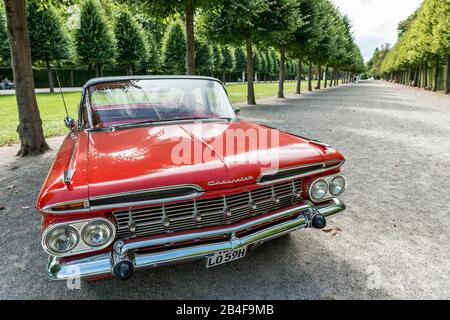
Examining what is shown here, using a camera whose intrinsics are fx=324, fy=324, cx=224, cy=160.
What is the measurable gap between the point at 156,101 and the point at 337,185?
7.35 feet

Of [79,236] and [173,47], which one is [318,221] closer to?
[79,236]

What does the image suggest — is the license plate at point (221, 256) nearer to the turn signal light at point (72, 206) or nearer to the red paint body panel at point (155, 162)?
the red paint body panel at point (155, 162)

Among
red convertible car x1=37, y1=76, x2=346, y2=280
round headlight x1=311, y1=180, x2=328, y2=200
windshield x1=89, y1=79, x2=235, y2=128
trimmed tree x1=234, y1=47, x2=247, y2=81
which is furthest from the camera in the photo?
trimmed tree x1=234, y1=47, x2=247, y2=81

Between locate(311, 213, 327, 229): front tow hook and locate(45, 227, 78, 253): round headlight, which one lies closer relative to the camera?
locate(45, 227, 78, 253): round headlight

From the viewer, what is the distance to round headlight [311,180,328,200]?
2.93m

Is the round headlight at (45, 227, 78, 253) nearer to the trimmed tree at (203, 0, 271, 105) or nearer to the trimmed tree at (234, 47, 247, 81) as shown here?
the trimmed tree at (203, 0, 271, 105)

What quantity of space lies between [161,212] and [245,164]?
0.72 metres

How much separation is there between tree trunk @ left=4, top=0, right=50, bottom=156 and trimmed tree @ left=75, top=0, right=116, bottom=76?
97.7 feet

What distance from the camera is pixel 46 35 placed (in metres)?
30.9

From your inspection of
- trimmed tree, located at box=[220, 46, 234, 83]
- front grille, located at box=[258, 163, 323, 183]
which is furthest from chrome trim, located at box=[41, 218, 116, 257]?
trimmed tree, located at box=[220, 46, 234, 83]

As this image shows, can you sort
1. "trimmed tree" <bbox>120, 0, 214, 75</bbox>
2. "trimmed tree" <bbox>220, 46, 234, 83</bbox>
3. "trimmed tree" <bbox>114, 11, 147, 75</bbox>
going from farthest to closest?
"trimmed tree" <bbox>220, 46, 234, 83</bbox> < "trimmed tree" <bbox>114, 11, 147, 75</bbox> < "trimmed tree" <bbox>120, 0, 214, 75</bbox>

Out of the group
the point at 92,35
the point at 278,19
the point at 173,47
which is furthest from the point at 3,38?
the point at 278,19
